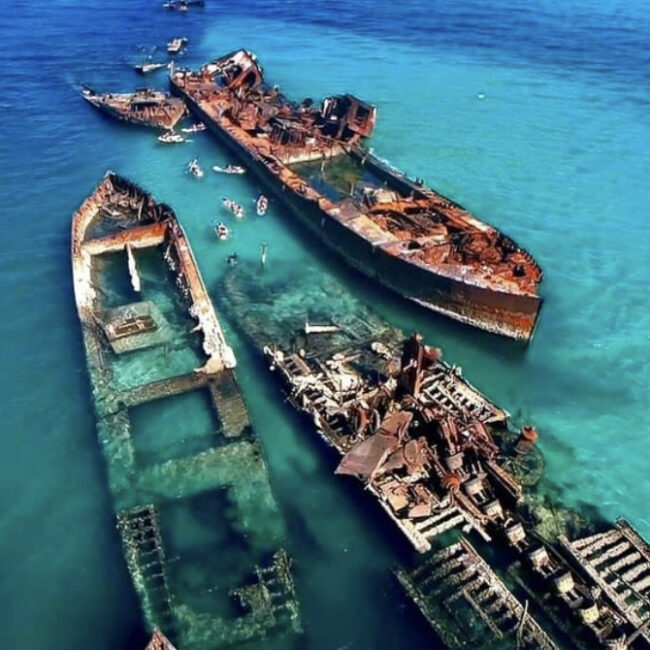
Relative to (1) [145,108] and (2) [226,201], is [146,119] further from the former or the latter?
(2) [226,201]

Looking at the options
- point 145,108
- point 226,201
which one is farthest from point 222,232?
point 145,108

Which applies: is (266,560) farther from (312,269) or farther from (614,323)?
(614,323)

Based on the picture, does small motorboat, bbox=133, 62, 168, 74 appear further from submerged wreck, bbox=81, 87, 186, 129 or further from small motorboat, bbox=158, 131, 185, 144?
small motorboat, bbox=158, 131, 185, 144

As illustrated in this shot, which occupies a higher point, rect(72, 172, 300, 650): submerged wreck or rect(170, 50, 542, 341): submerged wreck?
rect(170, 50, 542, 341): submerged wreck

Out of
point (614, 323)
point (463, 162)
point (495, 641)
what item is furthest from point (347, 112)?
point (495, 641)

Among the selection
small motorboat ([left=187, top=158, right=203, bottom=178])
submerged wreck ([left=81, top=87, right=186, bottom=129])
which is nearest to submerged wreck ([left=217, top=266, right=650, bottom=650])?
small motorboat ([left=187, top=158, right=203, bottom=178])
